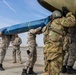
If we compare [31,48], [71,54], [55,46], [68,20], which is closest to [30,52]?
[31,48]

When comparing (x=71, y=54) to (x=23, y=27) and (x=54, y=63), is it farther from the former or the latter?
(x=23, y=27)

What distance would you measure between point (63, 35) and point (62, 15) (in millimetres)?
575

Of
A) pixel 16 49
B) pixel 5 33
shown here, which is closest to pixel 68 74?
pixel 5 33

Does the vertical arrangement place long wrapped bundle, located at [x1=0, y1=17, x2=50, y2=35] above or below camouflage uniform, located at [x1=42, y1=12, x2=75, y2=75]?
above

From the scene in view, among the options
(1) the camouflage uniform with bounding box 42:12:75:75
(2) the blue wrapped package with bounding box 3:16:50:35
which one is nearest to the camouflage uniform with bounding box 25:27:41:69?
(2) the blue wrapped package with bounding box 3:16:50:35

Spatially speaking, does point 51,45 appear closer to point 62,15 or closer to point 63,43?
point 63,43

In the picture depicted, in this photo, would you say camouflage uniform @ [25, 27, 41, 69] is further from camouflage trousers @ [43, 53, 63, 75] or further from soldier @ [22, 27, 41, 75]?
camouflage trousers @ [43, 53, 63, 75]

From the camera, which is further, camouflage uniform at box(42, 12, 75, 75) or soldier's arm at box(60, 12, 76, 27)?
camouflage uniform at box(42, 12, 75, 75)

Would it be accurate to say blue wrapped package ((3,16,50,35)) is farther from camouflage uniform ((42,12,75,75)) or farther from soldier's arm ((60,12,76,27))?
soldier's arm ((60,12,76,27))

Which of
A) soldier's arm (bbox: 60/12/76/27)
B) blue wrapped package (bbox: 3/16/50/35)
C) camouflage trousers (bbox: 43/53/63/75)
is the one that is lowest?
camouflage trousers (bbox: 43/53/63/75)

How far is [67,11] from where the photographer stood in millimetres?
7492

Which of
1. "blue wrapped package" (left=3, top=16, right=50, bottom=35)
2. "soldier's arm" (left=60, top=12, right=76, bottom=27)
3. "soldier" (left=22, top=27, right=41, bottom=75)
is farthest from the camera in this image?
"blue wrapped package" (left=3, top=16, right=50, bottom=35)

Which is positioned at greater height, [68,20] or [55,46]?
[68,20]

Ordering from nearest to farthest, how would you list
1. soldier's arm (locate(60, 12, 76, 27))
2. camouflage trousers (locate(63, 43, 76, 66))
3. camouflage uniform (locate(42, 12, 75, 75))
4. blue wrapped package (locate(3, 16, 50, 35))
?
soldier's arm (locate(60, 12, 76, 27)) < camouflage uniform (locate(42, 12, 75, 75)) < camouflage trousers (locate(63, 43, 76, 66)) < blue wrapped package (locate(3, 16, 50, 35))
